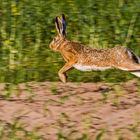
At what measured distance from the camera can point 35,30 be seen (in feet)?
29.5

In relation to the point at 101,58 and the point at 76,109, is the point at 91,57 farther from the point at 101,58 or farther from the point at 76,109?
the point at 76,109

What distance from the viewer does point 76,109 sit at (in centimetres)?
665

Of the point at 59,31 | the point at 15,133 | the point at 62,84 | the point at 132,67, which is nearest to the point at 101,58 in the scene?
the point at 132,67

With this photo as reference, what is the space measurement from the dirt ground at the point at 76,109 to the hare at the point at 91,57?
6.4 inches

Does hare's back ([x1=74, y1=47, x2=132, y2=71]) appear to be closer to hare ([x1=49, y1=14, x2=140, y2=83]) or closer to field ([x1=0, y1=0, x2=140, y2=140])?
hare ([x1=49, y1=14, x2=140, y2=83])

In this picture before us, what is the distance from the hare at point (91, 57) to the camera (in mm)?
7422

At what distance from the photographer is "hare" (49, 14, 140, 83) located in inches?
292

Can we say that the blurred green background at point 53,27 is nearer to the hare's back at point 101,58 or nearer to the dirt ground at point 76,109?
the hare's back at point 101,58

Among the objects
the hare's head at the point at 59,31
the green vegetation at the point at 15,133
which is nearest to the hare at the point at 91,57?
the hare's head at the point at 59,31

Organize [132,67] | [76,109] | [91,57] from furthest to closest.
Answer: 1. [91,57]
2. [132,67]
3. [76,109]

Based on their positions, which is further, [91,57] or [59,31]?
[59,31]

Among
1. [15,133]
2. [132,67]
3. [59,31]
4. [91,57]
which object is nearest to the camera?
[15,133]

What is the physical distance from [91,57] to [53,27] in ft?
5.62

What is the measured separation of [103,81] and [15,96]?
3.83 feet
